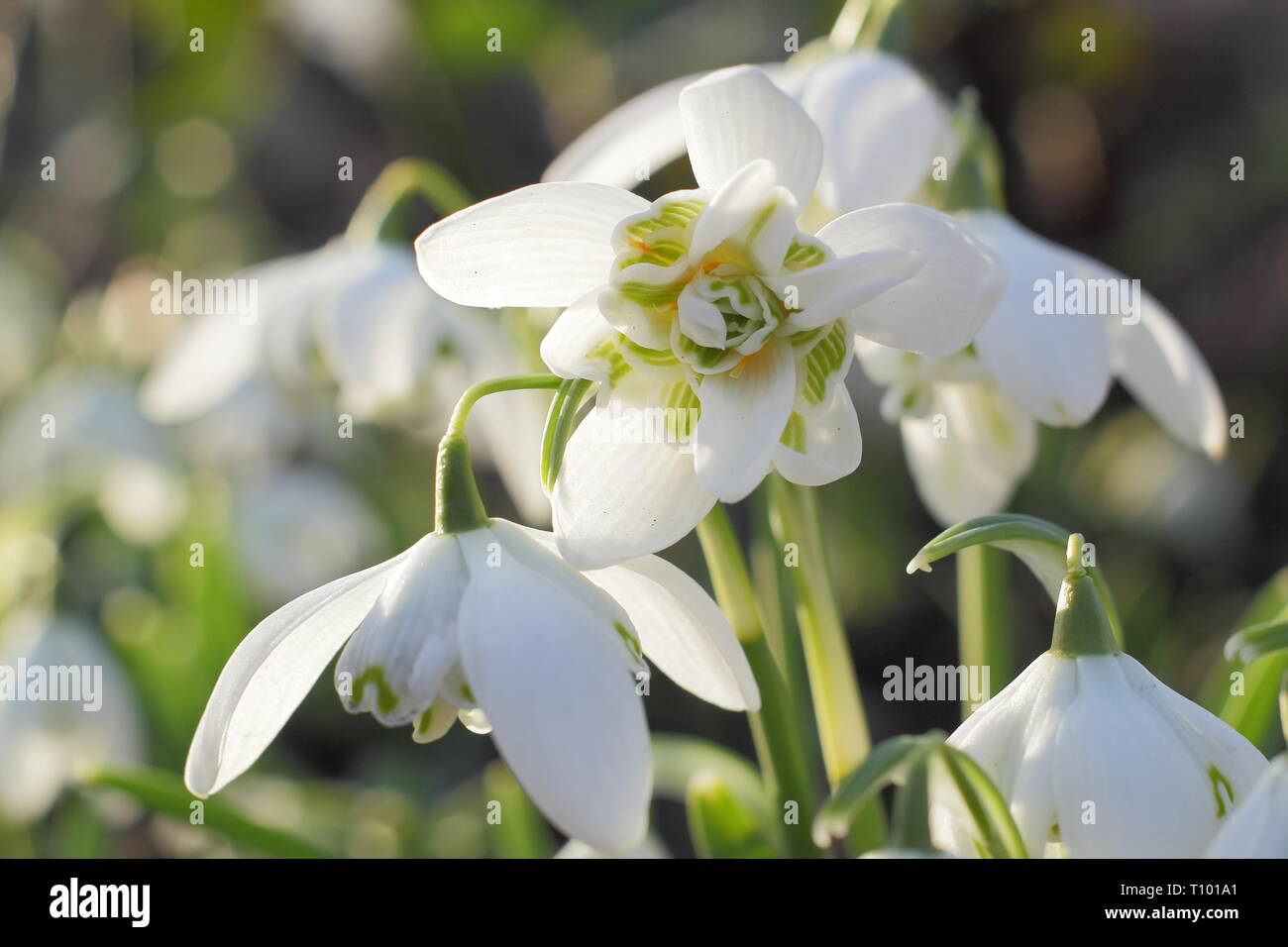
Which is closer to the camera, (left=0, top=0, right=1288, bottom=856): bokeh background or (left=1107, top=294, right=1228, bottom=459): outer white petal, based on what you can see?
(left=1107, top=294, right=1228, bottom=459): outer white petal

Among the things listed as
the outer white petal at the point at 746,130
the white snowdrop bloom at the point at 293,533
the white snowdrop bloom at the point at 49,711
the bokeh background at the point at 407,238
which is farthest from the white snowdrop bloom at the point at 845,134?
the white snowdrop bloom at the point at 293,533

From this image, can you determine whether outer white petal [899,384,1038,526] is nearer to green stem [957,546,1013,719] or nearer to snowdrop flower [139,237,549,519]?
green stem [957,546,1013,719]

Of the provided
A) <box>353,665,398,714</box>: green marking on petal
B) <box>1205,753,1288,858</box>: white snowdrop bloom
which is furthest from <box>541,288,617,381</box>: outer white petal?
<box>1205,753,1288,858</box>: white snowdrop bloom

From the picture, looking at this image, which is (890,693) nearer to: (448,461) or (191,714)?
(448,461)

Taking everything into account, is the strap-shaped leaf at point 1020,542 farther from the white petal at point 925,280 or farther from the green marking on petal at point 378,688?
the green marking on petal at point 378,688

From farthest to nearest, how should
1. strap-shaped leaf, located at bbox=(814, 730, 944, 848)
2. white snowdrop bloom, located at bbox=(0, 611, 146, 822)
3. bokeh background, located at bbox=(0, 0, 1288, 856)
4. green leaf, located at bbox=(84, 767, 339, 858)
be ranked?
1. bokeh background, located at bbox=(0, 0, 1288, 856)
2. white snowdrop bloom, located at bbox=(0, 611, 146, 822)
3. green leaf, located at bbox=(84, 767, 339, 858)
4. strap-shaped leaf, located at bbox=(814, 730, 944, 848)

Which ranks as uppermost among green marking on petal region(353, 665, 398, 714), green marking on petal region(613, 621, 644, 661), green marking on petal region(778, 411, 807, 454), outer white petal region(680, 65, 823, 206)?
outer white petal region(680, 65, 823, 206)

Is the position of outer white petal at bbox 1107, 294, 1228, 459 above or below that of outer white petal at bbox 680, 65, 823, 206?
below
